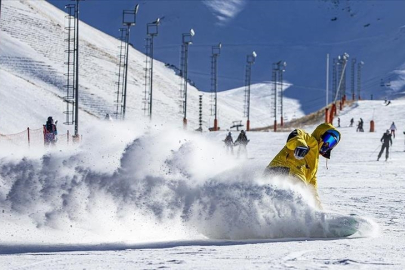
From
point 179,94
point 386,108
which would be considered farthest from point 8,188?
point 179,94

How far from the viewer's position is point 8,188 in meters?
12.0

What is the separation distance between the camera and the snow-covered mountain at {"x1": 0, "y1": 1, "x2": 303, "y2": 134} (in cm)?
5971

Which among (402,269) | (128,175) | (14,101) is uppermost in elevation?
(14,101)

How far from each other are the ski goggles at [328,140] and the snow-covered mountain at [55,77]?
37935 mm

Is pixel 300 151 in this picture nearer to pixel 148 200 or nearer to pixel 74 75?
pixel 148 200

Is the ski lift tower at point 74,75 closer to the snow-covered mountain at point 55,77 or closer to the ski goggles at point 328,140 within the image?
the snow-covered mountain at point 55,77

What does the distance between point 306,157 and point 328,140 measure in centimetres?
38

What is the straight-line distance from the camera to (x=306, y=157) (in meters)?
11.6

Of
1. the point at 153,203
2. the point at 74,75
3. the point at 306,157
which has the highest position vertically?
the point at 74,75

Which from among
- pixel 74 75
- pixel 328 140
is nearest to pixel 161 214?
pixel 328 140

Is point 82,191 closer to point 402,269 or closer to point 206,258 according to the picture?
point 206,258

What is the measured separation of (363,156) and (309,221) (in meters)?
29.7

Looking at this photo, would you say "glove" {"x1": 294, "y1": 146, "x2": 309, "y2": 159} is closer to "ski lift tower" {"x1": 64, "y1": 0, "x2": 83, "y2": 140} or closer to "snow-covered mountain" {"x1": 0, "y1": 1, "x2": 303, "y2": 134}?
"ski lift tower" {"x1": 64, "y1": 0, "x2": 83, "y2": 140}

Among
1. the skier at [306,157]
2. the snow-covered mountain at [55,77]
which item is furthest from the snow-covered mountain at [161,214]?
the snow-covered mountain at [55,77]
